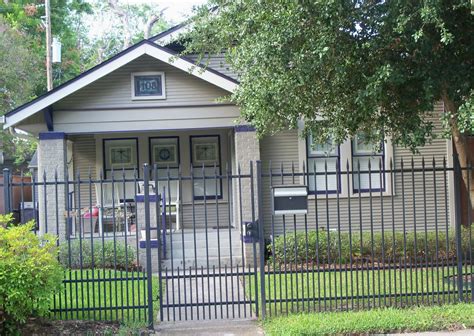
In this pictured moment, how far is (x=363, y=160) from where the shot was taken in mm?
13906

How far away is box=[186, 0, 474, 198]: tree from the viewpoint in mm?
7668

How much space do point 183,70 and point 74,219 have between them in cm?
427

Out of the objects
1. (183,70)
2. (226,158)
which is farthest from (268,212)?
(183,70)

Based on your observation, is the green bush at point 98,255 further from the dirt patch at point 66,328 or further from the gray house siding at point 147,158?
the dirt patch at point 66,328

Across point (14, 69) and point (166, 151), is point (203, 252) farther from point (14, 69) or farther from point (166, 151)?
point (14, 69)

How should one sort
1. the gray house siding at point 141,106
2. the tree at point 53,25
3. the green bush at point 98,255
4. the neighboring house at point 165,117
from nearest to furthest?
the green bush at point 98,255 < the neighboring house at point 165,117 < the gray house siding at point 141,106 < the tree at point 53,25

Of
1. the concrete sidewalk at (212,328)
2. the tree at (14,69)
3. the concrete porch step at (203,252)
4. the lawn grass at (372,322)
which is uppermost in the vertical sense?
the tree at (14,69)

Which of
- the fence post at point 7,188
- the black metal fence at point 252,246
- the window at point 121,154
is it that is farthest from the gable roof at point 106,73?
the fence post at point 7,188

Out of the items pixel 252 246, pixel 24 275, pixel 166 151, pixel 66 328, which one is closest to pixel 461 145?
pixel 252 246

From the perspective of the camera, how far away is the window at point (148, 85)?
42.0 feet

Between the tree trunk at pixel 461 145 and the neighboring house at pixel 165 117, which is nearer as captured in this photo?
the tree trunk at pixel 461 145

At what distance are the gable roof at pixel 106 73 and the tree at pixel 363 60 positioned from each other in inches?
114

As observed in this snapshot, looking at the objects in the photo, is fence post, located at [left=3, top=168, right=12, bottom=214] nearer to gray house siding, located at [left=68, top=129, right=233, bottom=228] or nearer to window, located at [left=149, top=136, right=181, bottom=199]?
gray house siding, located at [left=68, top=129, right=233, bottom=228]

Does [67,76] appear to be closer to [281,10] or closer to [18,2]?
[18,2]
